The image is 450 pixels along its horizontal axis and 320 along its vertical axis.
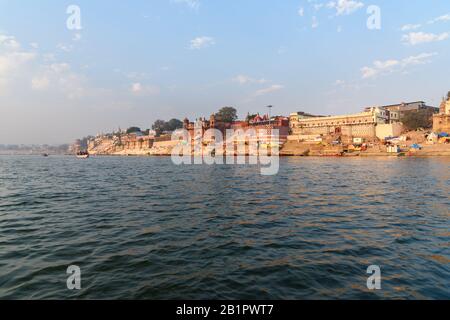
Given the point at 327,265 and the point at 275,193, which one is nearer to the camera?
the point at 327,265

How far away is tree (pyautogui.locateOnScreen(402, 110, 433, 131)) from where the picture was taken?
98.0m

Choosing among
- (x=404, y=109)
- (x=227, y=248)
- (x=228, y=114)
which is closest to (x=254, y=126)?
(x=228, y=114)

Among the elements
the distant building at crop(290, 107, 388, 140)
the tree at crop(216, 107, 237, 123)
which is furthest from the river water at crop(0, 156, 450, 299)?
the tree at crop(216, 107, 237, 123)

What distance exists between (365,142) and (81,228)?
322ft

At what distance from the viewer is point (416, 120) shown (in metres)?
98.0

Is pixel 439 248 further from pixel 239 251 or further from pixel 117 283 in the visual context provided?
pixel 117 283

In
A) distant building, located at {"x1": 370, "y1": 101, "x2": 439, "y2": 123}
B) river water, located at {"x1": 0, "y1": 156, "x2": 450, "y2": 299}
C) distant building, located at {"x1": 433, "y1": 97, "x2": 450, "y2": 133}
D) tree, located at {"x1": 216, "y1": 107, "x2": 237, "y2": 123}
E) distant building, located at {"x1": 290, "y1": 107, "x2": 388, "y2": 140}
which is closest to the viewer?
river water, located at {"x1": 0, "y1": 156, "x2": 450, "y2": 299}

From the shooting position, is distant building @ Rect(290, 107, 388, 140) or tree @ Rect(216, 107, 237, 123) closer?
distant building @ Rect(290, 107, 388, 140)

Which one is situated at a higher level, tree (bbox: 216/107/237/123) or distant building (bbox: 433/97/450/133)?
tree (bbox: 216/107/237/123)

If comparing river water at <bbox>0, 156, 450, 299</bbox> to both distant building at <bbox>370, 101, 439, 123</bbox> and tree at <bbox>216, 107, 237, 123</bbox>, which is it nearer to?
distant building at <bbox>370, 101, 439, 123</bbox>

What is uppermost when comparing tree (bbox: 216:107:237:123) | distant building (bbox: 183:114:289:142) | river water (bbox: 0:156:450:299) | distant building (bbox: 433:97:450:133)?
tree (bbox: 216:107:237:123)

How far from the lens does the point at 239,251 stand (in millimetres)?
9156

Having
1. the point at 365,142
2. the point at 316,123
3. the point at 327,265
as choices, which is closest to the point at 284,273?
the point at 327,265
